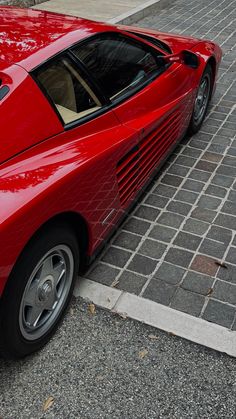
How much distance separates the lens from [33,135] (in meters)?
2.33

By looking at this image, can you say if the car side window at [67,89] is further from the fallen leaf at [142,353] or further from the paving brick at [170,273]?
the fallen leaf at [142,353]

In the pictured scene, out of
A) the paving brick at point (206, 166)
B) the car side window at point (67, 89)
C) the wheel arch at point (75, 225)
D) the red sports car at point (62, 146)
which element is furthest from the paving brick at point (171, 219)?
the car side window at point (67, 89)

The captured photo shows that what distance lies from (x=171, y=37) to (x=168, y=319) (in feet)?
9.77

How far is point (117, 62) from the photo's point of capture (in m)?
3.21

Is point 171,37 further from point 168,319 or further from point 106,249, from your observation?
point 168,319

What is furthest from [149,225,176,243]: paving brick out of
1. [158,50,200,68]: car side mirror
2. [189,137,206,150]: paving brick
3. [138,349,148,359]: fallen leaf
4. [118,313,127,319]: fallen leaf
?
[189,137,206,150]: paving brick

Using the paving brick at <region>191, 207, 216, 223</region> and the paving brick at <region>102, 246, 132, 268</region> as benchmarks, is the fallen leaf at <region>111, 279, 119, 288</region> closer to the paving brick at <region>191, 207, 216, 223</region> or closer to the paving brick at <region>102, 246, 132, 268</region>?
the paving brick at <region>102, 246, 132, 268</region>

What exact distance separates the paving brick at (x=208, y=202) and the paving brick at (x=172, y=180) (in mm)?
305

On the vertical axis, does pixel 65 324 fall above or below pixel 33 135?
below

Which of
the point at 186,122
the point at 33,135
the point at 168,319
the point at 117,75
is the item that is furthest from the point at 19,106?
the point at 186,122

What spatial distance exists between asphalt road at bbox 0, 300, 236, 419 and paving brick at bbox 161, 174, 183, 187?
1703mm

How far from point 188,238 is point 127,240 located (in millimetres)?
474

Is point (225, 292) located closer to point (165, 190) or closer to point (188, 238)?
point (188, 238)

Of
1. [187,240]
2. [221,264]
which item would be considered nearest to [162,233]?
[187,240]
